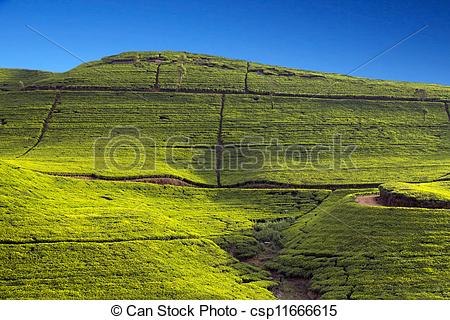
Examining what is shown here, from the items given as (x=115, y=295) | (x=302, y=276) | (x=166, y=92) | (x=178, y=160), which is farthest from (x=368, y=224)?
(x=166, y=92)

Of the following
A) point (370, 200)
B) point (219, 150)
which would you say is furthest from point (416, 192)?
point (219, 150)

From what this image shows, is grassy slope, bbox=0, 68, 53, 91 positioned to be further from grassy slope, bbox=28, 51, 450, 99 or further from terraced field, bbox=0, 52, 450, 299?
grassy slope, bbox=28, 51, 450, 99

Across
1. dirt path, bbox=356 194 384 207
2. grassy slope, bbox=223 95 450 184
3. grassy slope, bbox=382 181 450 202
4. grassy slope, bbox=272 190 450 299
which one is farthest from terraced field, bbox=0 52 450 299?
dirt path, bbox=356 194 384 207

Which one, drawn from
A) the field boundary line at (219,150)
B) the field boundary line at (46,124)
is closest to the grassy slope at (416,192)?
the field boundary line at (219,150)

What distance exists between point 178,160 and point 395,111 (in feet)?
168

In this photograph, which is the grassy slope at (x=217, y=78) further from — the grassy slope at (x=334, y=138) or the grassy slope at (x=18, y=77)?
the grassy slope at (x=334, y=138)

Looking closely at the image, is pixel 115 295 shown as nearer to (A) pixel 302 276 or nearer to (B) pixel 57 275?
(B) pixel 57 275

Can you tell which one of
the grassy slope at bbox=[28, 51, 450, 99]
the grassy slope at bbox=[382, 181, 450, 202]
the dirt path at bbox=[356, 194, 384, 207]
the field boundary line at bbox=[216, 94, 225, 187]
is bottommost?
the dirt path at bbox=[356, 194, 384, 207]

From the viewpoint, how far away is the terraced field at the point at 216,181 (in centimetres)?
4056

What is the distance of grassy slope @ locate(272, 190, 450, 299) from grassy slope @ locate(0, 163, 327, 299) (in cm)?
511

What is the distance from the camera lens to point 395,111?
11050 cm

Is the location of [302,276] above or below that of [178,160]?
below

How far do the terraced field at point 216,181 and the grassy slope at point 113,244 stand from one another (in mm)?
164

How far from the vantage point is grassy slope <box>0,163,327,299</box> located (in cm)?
3791
